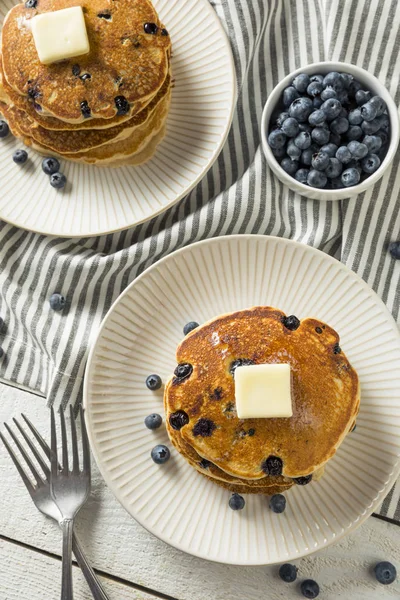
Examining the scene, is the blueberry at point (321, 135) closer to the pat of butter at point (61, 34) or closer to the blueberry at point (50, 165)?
the pat of butter at point (61, 34)

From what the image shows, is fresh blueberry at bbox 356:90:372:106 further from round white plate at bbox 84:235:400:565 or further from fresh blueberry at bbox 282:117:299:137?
round white plate at bbox 84:235:400:565

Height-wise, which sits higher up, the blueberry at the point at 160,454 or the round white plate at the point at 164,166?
the round white plate at the point at 164,166

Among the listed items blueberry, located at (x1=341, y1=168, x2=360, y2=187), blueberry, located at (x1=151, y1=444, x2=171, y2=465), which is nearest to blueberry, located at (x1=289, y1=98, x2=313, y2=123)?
blueberry, located at (x1=341, y1=168, x2=360, y2=187)

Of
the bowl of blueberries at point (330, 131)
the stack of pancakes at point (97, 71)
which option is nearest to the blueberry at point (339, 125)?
the bowl of blueberries at point (330, 131)

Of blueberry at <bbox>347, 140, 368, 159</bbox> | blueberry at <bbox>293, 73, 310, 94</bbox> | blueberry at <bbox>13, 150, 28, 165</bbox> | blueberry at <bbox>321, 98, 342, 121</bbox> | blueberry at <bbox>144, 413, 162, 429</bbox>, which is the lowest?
blueberry at <bbox>144, 413, 162, 429</bbox>

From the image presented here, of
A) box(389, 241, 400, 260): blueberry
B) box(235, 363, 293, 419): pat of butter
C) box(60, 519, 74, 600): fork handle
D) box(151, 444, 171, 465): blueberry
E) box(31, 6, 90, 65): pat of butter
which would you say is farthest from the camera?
box(389, 241, 400, 260): blueberry

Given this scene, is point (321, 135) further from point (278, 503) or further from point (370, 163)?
point (278, 503)

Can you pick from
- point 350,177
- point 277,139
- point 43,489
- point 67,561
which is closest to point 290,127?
point 277,139

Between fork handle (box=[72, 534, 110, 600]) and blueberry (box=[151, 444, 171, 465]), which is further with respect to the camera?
fork handle (box=[72, 534, 110, 600])
